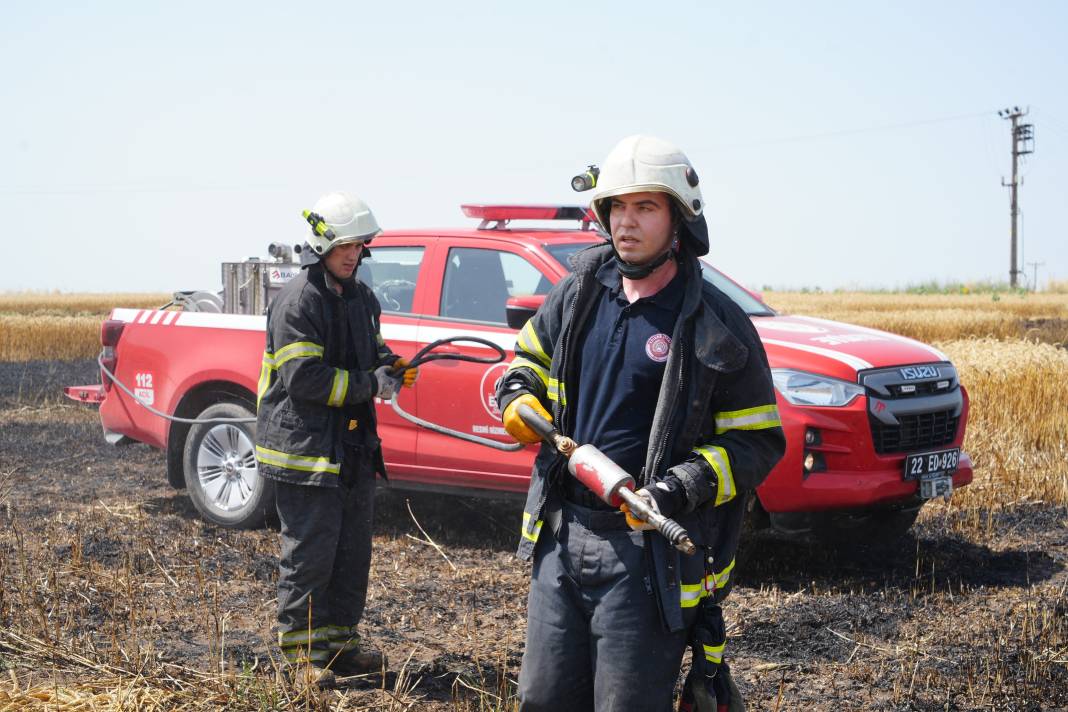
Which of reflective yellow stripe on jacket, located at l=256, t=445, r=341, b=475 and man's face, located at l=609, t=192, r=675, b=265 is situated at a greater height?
man's face, located at l=609, t=192, r=675, b=265

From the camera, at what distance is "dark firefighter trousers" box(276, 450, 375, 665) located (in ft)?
15.0

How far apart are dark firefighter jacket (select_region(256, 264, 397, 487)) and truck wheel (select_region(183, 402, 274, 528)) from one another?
101 inches

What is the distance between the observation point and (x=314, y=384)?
4.52 m

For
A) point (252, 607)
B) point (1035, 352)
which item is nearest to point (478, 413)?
point (252, 607)

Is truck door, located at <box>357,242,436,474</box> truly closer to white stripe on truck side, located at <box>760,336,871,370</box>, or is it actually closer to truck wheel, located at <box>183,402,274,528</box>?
truck wheel, located at <box>183,402,274,528</box>

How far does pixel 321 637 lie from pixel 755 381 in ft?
7.93

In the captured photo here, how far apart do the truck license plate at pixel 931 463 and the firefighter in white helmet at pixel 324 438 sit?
2.94 m

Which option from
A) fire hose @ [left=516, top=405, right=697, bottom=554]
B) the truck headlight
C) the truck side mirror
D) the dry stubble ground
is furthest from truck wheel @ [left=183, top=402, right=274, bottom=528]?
fire hose @ [left=516, top=405, right=697, bottom=554]

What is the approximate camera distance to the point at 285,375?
4.55 m

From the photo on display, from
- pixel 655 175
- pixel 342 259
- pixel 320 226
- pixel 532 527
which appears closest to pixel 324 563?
pixel 342 259

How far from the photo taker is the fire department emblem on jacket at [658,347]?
296cm

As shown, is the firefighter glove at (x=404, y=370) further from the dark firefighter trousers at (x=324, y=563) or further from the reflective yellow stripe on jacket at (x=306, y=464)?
the reflective yellow stripe on jacket at (x=306, y=464)

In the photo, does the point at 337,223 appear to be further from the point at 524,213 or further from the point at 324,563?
the point at 524,213

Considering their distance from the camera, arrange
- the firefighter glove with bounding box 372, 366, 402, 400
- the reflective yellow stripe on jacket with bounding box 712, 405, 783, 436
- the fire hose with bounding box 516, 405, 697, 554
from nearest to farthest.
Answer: the fire hose with bounding box 516, 405, 697, 554 < the reflective yellow stripe on jacket with bounding box 712, 405, 783, 436 < the firefighter glove with bounding box 372, 366, 402, 400
